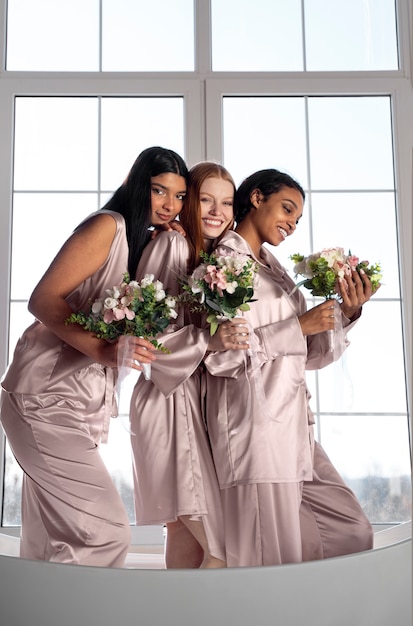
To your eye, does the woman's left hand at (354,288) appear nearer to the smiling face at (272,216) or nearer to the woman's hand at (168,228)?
the smiling face at (272,216)

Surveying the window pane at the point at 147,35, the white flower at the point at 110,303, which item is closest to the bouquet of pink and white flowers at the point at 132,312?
the white flower at the point at 110,303

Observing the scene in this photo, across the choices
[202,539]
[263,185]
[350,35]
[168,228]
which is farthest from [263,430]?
[350,35]

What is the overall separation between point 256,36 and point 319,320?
7.62ft

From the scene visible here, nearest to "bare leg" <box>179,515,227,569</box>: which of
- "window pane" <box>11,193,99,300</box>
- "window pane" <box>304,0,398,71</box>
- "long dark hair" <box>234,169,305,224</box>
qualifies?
"long dark hair" <box>234,169,305,224</box>

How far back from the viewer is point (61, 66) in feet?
14.6

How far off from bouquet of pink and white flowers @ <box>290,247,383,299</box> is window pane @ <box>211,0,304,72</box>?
1.92 meters

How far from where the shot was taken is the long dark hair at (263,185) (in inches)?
120

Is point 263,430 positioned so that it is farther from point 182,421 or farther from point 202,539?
point 202,539

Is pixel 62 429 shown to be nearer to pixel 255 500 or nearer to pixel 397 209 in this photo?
pixel 255 500

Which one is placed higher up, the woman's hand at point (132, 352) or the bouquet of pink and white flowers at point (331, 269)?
the bouquet of pink and white flowers at point (331, 269)

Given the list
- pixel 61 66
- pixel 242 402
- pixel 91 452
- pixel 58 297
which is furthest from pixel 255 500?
pixel 61 66

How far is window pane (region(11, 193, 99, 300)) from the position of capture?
4270mm

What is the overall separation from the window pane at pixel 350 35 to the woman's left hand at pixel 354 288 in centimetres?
201

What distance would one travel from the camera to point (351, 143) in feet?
14.8
